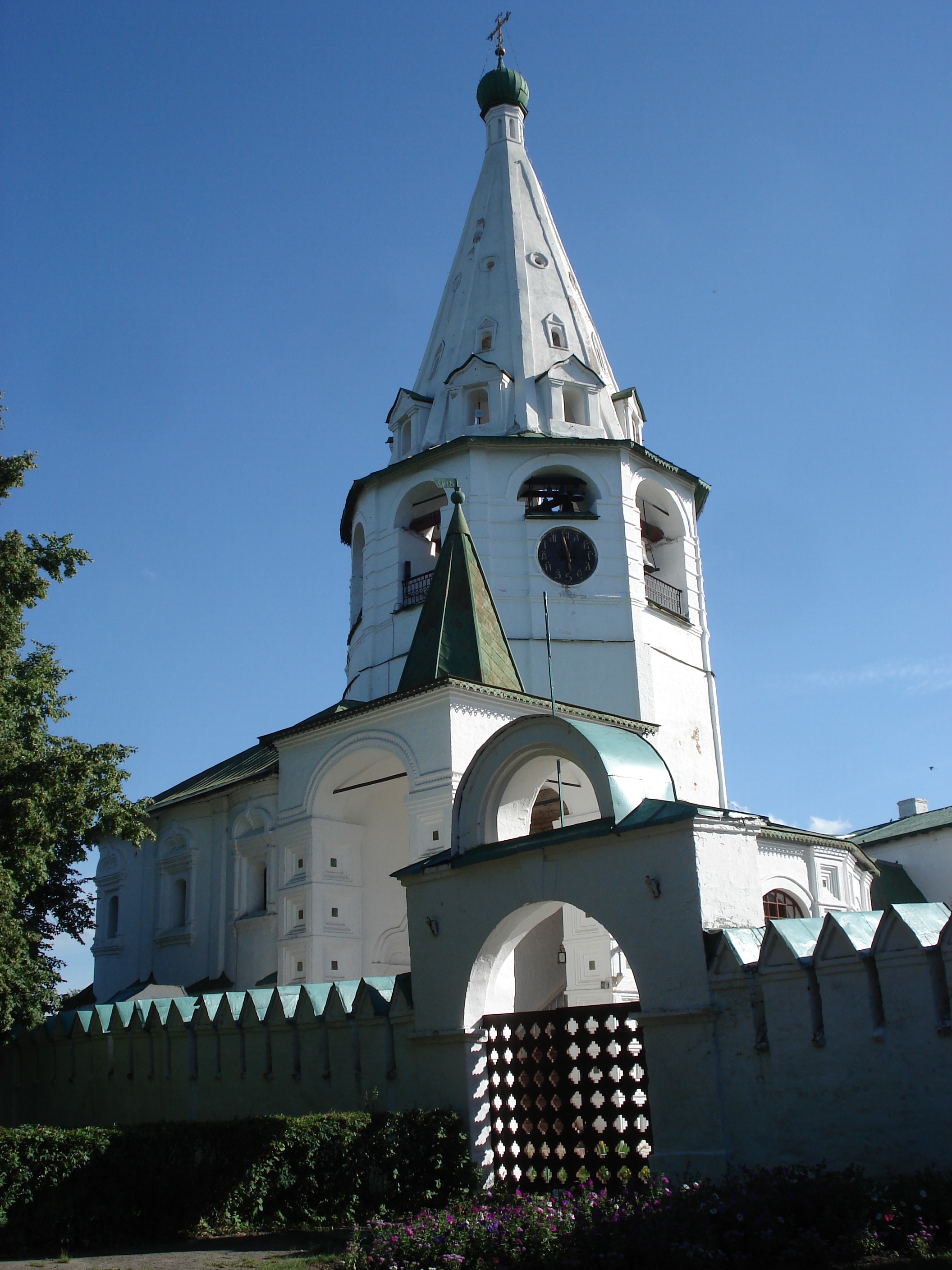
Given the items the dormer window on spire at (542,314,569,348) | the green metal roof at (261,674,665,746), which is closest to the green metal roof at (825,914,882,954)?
the green metal roof at (261,674,665,746)

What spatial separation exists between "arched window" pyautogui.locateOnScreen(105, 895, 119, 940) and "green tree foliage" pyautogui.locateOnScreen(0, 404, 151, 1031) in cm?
957

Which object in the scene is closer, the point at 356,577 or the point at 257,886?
the point at 257,886

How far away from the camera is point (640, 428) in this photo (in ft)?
90.5

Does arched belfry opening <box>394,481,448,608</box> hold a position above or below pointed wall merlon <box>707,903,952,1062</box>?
above

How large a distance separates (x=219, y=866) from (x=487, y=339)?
13.7 meters

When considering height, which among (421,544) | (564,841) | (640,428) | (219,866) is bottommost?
(564,841)

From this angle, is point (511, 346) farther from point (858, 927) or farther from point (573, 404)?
point (858, 927)

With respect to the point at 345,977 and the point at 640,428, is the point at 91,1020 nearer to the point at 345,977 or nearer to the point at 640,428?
the point at 345,977

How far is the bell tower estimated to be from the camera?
22922 mm

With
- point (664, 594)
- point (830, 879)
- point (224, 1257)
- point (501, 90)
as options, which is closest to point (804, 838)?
point (830, 879)

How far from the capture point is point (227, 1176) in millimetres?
10328

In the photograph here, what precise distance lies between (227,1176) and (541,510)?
54.9 feet

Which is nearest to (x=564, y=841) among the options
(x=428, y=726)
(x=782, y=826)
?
(x=428, y=726)

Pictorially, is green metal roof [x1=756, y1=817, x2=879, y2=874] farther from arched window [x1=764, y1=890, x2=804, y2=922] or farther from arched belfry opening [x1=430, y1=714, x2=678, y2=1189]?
arched belfry opening [x1=430, y1=714, x2=678, y2=1189]
